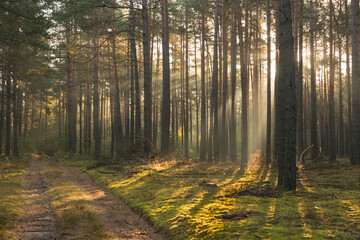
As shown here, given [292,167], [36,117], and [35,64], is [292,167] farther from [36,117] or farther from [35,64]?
[36,117]

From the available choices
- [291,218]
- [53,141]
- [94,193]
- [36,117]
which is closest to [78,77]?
[53,141]

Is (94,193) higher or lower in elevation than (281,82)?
lower

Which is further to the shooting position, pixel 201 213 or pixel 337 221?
pixel 201 213

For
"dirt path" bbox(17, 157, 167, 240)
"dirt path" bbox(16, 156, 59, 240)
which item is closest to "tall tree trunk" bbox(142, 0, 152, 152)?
"dirt path" bbox(17, 157, 167, 240)

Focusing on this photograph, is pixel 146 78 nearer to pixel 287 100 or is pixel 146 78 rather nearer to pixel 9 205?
pixel 287 100

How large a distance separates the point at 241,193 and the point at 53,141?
36634 millimetres

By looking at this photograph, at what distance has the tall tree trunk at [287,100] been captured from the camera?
7.76m

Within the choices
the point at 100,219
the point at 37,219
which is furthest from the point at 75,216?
the point at 37,219

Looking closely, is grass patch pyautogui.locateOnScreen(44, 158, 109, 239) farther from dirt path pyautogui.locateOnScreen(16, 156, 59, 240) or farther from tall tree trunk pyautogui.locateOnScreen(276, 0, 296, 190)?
tall tree trunk pyautogui.locateOnScreen(276, 0, 296, 190)

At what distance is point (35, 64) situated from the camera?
1016 inches

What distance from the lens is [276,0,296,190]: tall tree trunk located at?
25.5 feet

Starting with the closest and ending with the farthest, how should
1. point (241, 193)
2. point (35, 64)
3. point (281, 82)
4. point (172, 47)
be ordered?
point (241, 193) → point (281, 82) → point (35, 64) → point (172, 47)

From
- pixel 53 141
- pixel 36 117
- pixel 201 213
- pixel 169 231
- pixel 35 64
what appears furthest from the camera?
pixel 36 117

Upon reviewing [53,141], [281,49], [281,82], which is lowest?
[53,141]
